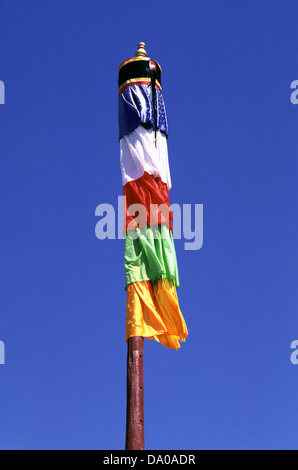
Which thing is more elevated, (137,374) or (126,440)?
(137,374)

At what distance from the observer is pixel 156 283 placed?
33.6 feet

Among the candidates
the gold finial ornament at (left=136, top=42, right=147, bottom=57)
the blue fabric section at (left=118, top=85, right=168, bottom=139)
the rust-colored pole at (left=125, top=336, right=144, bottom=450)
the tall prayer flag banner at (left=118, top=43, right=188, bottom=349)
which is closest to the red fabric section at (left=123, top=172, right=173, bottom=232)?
the tall prayer flag banner at (left=118, top=43, right=188, bottom=349)

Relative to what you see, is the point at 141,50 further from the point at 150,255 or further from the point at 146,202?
the point at 150,255

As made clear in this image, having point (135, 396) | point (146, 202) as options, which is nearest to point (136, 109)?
point (146, 202)

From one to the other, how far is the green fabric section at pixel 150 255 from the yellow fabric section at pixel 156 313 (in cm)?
11

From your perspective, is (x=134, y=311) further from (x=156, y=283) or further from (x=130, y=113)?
(x=130, y=113)

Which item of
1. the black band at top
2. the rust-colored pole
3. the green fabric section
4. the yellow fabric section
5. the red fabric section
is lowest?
the rust-colored pole

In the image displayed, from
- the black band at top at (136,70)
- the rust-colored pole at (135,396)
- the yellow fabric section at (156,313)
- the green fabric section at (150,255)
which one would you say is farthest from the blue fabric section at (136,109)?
the rust-colored pole at (135,396)

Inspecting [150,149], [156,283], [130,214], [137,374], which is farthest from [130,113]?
[137,374]

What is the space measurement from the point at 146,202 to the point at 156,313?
5.43 ft

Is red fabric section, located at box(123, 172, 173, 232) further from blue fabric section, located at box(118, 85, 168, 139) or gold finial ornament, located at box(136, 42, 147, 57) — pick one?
gold finial ornament, located at box(136, 42, 147, 57)

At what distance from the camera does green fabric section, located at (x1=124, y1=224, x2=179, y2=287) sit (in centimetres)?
1020
